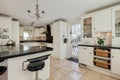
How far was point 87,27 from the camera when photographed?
3533 millimetres

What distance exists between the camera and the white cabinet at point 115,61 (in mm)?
2422

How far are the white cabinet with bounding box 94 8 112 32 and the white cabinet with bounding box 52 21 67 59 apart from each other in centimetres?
189

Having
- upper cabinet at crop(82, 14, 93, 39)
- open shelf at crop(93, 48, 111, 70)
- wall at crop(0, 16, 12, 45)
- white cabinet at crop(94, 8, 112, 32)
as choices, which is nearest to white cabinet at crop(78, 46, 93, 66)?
open shelf at crop(93, 48, 111, 70)

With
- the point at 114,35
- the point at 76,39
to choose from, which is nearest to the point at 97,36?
the point at 114,35

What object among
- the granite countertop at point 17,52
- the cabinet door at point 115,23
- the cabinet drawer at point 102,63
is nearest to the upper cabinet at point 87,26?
the cabinet door at point 115,23

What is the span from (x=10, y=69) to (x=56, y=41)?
336cm

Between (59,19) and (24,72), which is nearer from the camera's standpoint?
(24,72)

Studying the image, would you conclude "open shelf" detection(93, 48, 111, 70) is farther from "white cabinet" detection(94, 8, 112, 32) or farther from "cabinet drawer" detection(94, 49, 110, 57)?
"white cabinet" detection(94, 8, 112, 32)

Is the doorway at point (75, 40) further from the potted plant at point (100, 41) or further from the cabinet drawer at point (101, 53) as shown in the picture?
the cabinet drawer at point (101, 53)

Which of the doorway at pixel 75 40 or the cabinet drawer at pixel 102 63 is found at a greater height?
the doorway at pixel 75 40

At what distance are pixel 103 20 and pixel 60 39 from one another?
7.49ft

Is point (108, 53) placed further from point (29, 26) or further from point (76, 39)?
point (29, 26)

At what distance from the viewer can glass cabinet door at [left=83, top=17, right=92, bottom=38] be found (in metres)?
3.40

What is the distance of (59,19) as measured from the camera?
15.6 ft
